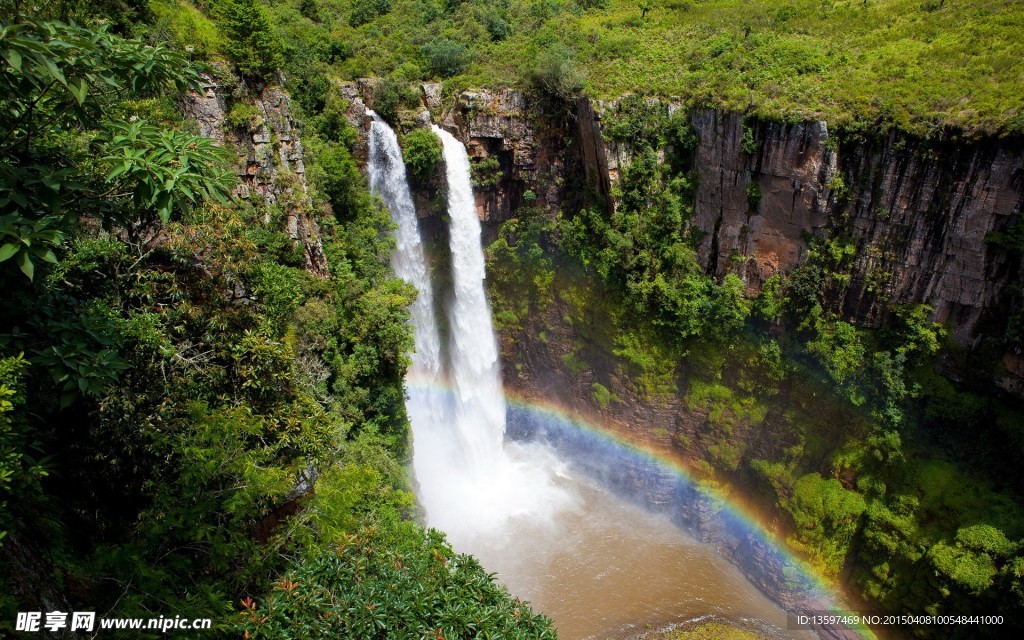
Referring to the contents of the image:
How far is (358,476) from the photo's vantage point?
11.1 m

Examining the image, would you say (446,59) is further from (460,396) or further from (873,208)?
(873,208)

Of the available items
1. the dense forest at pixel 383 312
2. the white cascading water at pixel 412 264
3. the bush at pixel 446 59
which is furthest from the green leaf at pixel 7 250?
the bush at pixel 446 59

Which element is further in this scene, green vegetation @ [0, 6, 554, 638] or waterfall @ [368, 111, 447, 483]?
waterfall @ [368, 111, 447, 483]

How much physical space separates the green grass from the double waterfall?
437 centimetres

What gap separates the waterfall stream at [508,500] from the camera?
61.0 ft

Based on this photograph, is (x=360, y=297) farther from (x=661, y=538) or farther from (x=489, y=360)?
(x=661, y=538)

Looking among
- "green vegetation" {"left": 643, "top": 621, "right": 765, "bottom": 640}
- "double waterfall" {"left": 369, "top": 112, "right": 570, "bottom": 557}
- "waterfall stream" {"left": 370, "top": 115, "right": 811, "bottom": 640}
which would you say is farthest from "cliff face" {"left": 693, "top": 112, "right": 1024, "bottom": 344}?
"green vegetation" {"left": 643, "top": 621, "right": 765, "bottom": 640}

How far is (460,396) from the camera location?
24438mm

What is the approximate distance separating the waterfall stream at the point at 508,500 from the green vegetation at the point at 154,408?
1001 centimetres

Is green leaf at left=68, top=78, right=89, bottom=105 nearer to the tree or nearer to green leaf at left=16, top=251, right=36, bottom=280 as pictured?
the tree

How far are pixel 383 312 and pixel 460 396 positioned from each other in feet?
29.5

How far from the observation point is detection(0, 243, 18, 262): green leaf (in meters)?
4.09

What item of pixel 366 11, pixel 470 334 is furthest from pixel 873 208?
pixel 366 11

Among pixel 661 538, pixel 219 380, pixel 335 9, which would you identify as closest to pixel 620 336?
pixel 661 538
